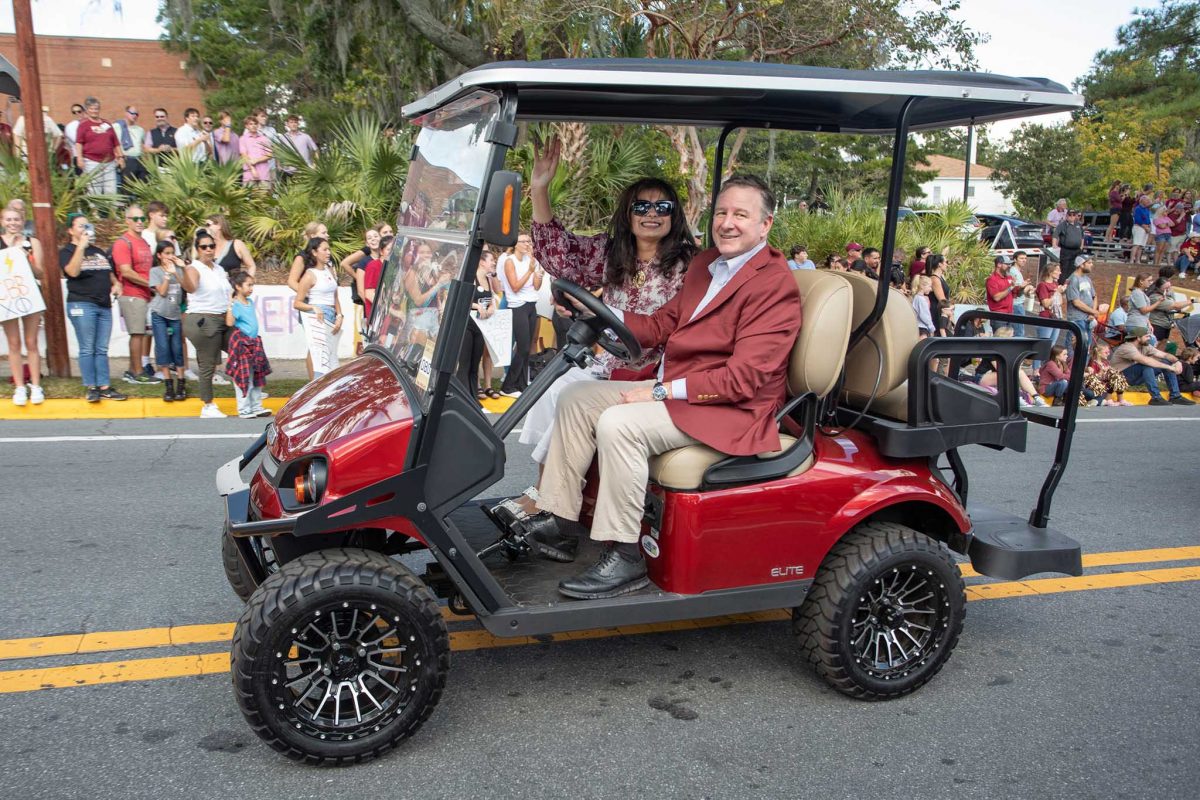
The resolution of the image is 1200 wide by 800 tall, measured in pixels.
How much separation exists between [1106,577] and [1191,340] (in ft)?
29.0

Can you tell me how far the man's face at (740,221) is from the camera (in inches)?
143

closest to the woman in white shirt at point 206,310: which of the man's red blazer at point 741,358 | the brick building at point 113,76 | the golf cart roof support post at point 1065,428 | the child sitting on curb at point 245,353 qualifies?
the child sitting on curb at point 245,353

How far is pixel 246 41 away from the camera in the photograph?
30.3m

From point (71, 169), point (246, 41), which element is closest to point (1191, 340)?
point (71, 169)

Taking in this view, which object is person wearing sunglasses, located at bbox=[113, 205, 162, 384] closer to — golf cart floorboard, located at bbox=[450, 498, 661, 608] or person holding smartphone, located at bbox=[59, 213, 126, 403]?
person holding smartphone, located at bbox=[59, 213, 126, 403]

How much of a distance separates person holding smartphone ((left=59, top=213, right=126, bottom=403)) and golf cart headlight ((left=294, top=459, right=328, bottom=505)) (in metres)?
6.69

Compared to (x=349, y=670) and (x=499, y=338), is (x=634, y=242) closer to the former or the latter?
(x=499, y=338)

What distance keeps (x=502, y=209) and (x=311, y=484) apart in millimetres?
1091

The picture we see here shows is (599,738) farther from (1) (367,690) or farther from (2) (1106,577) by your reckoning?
(2) (1106,577)

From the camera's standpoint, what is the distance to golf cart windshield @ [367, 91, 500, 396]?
3264 millimetres

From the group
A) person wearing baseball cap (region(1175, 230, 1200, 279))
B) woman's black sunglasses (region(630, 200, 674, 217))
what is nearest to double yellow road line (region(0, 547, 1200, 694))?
woman's black sunglasses (region(630, 200, 674, 217))

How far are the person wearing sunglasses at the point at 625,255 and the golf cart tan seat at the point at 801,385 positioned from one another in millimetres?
789

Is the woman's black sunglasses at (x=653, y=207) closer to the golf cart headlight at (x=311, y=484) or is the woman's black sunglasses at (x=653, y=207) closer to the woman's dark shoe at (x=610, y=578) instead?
the woman's dark shoe at (x=610, y=578)

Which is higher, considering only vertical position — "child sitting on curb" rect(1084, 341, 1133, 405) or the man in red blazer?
the man in red blazer
